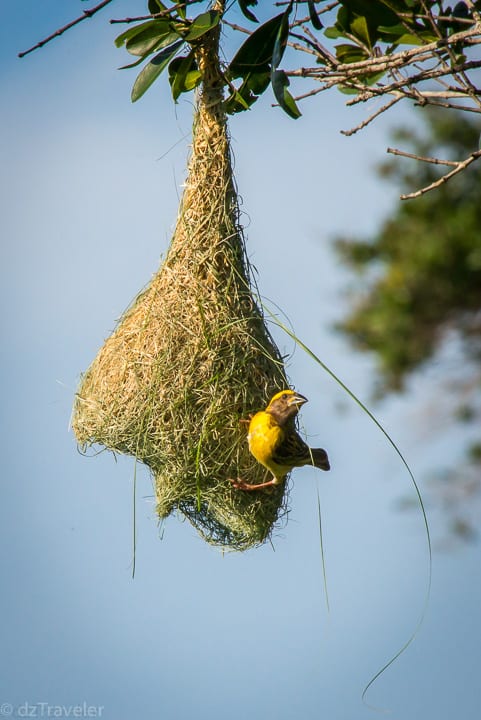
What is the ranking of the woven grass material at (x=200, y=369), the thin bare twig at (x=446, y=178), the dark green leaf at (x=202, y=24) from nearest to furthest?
the thin bare twig at (x=446, y=178), the dark green leaf at (x=202, y=24), the woven grass material at (x=200, y=369)

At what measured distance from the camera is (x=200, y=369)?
3.09m

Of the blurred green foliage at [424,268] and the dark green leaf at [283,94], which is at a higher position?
the dark green leaf at [283,94]

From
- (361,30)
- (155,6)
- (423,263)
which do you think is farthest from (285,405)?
(423,263)

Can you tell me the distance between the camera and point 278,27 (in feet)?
9.30

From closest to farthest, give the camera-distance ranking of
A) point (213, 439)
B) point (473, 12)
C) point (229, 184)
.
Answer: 1. point (473, 12)
2. point (213, 439)
3. point (229, 184)

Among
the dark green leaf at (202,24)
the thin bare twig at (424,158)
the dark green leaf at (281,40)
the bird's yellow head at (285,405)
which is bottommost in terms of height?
the bird's yellow head at (285,405)

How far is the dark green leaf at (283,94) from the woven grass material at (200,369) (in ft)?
1.70

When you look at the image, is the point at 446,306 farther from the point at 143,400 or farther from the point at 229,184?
the point at 143,400

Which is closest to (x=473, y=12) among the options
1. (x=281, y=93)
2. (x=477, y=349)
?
(x=281, y=93)

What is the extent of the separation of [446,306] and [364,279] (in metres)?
0.50

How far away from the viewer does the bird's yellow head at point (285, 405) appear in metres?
2.89

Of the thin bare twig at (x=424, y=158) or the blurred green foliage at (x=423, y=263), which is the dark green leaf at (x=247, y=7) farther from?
the blurred green foliage at (x=423, y=263)

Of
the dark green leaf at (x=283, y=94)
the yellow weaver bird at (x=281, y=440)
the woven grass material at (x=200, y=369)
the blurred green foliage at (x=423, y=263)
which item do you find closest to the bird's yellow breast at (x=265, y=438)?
the yellow weaver bird at (x=281, y=440)

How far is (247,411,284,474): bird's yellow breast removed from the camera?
9.45 ft
